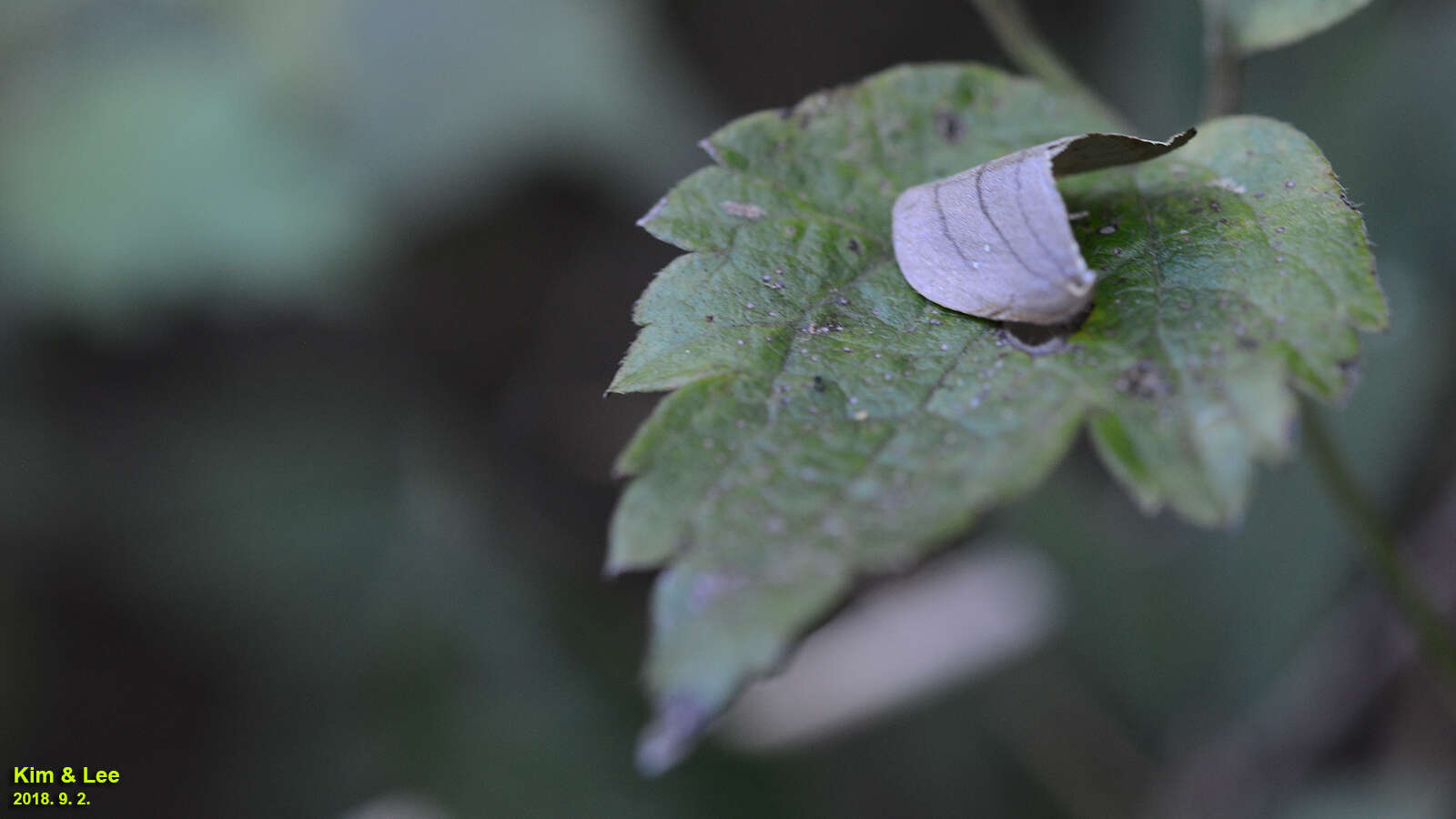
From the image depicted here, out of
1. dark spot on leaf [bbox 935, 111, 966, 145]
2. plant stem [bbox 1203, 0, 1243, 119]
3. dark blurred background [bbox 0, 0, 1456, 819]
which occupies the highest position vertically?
plant stem [bbox 1203, 0, 1243, 119]

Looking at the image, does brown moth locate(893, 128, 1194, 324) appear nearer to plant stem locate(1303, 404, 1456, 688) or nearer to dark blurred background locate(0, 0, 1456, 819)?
plant stem locate(1303, 404, 1456, 688)

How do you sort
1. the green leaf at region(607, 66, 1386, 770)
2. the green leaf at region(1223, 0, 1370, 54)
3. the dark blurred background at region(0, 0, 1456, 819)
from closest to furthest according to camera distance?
the green leaf at region(607, 66, 1386, 770), the green leaf at region(1223, 0, 1370, 54), the dark blurred background at region(0, 0, 1456, 819)

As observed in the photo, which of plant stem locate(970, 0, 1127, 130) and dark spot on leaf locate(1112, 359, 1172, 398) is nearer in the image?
dark spot on leaf locate(1112, 359, 1172, 398)

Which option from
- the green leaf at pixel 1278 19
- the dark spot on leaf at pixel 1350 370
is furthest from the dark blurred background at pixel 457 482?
the dark spot on leaf at pixel 1350 370

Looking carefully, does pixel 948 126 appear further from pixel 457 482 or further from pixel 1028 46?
pixel 457 482

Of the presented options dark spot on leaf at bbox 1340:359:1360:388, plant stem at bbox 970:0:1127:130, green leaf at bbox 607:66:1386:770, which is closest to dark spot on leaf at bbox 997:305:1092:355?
green leaf at bbox 607:66:1386:770

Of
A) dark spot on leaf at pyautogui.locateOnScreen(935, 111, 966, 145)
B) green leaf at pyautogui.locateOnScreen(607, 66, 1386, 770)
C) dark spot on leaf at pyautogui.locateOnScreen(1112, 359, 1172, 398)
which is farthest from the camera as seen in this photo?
dark spot on leaf at pyautogui.locateOnScreen(935, 111, 966, 145)

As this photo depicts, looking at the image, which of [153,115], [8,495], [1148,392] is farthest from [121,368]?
[1148,392]

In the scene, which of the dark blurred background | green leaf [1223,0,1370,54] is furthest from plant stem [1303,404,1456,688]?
the dark blurred background

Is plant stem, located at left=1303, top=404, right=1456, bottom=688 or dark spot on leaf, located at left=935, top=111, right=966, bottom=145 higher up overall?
dark spot on leaf, located at left=935, top=111, right=966, bottom=145
